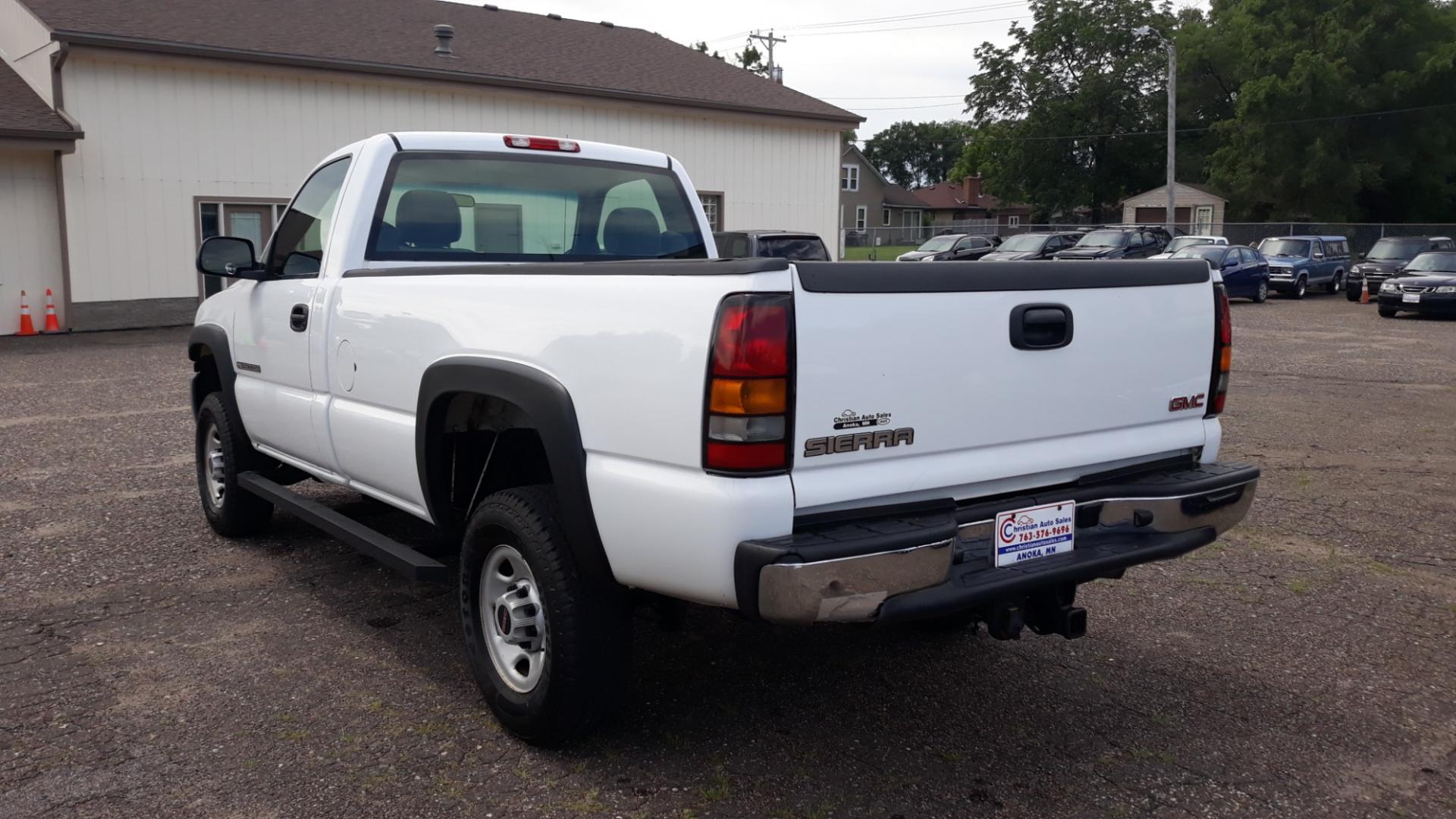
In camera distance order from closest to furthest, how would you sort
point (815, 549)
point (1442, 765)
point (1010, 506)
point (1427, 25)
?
point (815, 549) < point (1010, 506) < point (1442, 765) < point (1427, 25)

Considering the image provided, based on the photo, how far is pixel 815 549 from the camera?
3.12 m

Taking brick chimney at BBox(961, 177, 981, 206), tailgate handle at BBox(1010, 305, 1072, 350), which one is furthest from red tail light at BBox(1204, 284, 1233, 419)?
brick chimney at BBox(961, 177, 981, 206)

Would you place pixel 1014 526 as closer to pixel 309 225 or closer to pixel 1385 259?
pixel 309 225

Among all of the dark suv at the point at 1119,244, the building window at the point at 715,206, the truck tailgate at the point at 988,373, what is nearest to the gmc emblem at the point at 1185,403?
the truck tailgate at the point at 988,373

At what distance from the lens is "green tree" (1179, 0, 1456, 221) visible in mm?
47000

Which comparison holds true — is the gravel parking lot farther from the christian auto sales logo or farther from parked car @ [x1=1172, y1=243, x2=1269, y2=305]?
parked car @ [x1=1172, y1=243, x2=1269, y2=305]

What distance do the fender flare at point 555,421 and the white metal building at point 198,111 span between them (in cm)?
1706

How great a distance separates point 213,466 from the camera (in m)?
6.55

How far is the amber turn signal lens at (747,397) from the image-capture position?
3.12 m

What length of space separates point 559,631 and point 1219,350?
8.38 feet

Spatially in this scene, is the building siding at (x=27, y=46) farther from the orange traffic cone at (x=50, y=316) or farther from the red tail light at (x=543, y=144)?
the red tail light at (x=543, y=144)

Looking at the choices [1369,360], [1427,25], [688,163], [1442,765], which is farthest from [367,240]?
[1427,25]

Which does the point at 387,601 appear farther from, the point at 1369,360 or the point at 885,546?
the point at 1369,360

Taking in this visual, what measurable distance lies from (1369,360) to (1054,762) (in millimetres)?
14715
